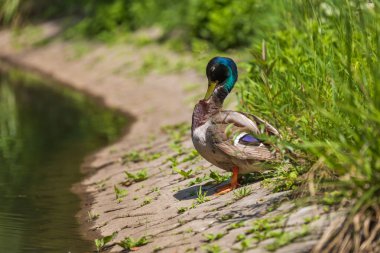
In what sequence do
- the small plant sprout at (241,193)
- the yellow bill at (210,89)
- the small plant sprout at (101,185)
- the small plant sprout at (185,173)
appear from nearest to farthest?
the small plant sprout at (241,193) → the yellow bill at (210,89) → the small plant sprout at (185,173) → the small plant sprout at (101,185)

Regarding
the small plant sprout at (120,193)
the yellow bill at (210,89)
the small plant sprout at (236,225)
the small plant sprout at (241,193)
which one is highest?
the yellow bill at (210,89)

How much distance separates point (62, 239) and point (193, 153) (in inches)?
89.4

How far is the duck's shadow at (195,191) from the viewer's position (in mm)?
8188

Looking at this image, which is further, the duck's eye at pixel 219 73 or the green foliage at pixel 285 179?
the duck's eye at pixel 219 73

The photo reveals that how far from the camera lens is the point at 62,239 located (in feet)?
26.2

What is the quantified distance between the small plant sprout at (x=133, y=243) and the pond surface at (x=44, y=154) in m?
0.49

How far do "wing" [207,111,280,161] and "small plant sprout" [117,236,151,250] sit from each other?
38.1 inches

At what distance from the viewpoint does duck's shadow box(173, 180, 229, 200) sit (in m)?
8.19

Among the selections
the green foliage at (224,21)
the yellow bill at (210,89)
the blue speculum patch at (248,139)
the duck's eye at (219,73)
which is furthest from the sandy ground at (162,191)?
the duck's eye at (219,73)

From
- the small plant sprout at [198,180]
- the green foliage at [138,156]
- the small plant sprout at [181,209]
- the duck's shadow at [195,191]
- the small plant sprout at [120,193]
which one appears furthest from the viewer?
the green foliage at [138,156]

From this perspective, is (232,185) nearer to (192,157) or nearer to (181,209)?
(181,209)

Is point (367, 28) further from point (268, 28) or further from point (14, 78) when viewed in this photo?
point (14, 78)

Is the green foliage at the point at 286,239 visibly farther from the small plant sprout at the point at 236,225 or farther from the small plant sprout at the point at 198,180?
the small plant sprout at the point at 198,180

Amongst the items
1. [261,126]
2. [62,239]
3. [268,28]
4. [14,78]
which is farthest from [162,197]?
[14,78]
